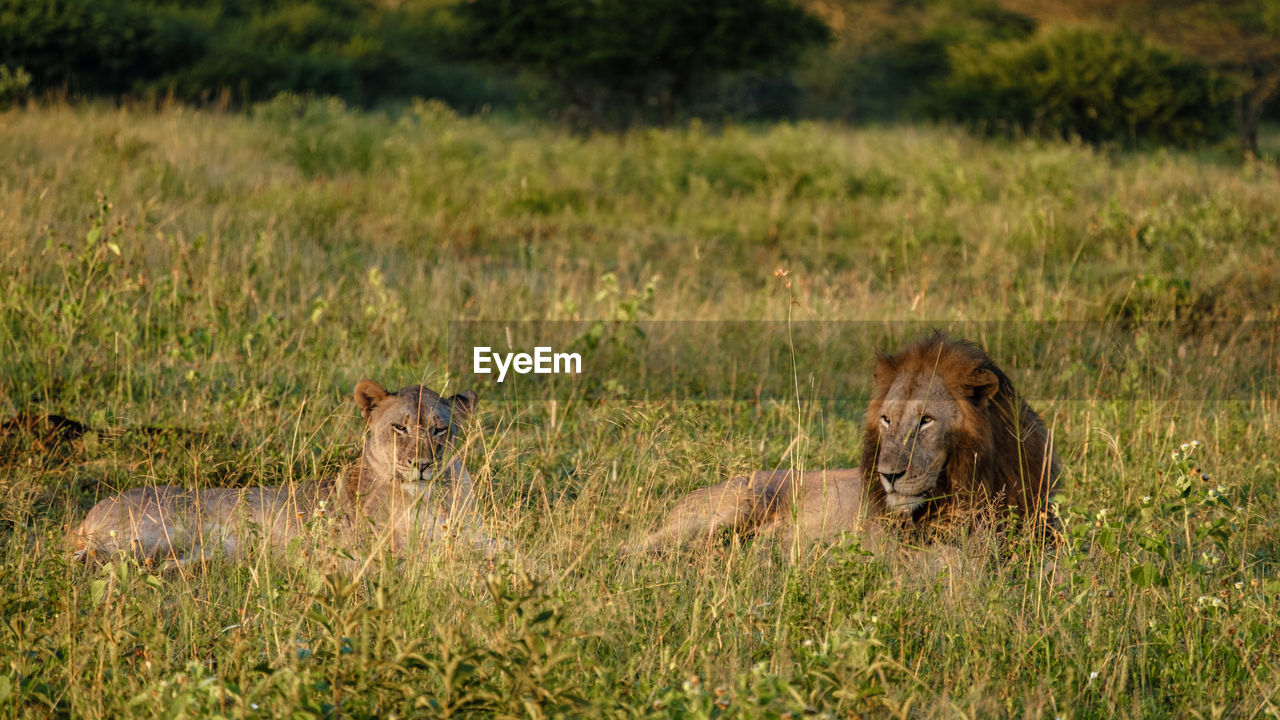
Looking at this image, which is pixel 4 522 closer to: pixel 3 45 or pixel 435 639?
pixel 435 639

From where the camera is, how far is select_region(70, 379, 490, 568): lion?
172 inches

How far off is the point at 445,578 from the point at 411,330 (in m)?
3.95

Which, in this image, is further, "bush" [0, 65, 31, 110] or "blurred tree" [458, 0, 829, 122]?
"blurred tree" [458, 0, 829, 122]

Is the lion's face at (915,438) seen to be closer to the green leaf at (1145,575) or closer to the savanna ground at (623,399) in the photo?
the savanna ground at (623,399)

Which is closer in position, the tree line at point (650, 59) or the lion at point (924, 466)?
the lion at point (924, 466)

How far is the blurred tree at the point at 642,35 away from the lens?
22.5m

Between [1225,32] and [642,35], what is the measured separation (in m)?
12.8

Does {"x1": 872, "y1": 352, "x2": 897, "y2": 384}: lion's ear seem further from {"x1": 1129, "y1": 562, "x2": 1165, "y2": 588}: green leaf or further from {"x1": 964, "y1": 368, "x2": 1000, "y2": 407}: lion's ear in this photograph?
{"x1": 1129, "y1": 562, "x2": 1165, "y2": 588}: green leaf

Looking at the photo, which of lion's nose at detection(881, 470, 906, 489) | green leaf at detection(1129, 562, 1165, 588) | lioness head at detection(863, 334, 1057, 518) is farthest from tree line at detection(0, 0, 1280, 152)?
green leaf at detection(1129, 562, 1165, 588)

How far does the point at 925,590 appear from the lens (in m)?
4.09

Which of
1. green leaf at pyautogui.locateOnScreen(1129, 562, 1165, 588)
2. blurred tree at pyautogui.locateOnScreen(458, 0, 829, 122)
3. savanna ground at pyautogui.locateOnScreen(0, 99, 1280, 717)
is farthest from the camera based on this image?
blurred tree at pyautogui.locateOnScreen(458, 0, 829, 122)

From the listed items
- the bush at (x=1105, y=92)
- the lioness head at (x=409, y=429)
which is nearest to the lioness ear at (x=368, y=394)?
the lioness head at (x=409, y=429)

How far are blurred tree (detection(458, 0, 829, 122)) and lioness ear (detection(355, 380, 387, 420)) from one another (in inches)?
717

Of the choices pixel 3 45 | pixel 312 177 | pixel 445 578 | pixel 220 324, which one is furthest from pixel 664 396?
pixel 3 45
